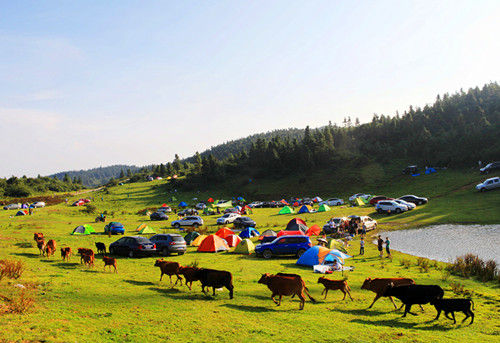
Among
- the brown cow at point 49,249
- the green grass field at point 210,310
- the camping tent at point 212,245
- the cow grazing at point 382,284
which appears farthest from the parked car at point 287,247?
the brown cow at point 49,249

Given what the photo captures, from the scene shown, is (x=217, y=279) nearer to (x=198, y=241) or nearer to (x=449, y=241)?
(x=198, y=241)

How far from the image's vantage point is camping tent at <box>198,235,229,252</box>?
26.2m

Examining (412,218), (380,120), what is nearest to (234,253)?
(412,218)

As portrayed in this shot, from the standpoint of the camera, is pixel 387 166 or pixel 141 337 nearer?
pixel 141 337

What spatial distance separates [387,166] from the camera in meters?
87.3

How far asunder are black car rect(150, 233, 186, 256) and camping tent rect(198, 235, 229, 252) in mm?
2601

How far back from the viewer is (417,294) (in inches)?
463

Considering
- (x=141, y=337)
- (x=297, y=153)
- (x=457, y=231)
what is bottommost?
(x=457, y=231)

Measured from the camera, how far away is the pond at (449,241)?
2367 centimetres

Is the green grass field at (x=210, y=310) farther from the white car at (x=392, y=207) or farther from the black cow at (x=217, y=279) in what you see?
the white car at (x=392, y=207)

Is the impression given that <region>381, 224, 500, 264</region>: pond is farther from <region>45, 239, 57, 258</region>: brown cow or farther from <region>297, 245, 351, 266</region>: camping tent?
<region>45, 239, 57, 258</region>: brown cow

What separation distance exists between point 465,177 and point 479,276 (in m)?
50.4

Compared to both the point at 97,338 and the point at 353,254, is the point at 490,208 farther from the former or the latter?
the point at 97,338

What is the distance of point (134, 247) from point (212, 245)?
6231 mm
